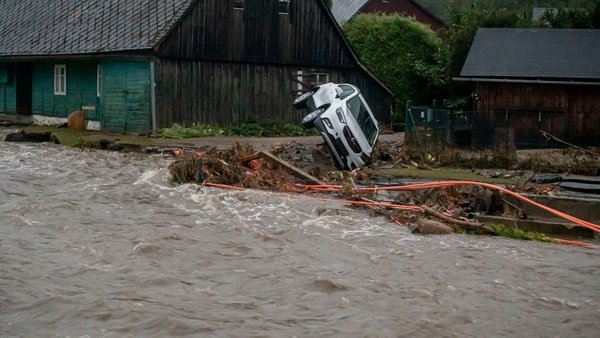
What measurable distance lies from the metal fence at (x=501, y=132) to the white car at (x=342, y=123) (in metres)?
2.98

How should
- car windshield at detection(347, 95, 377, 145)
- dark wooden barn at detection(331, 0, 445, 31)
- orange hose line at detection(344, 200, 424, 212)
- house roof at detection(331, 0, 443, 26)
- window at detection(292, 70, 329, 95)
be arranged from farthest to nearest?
dark wooden barn at detection(331, 0, 445, 31)
house roof at detection(331, 0, 443, 26)
window at detection(292, 70, 329, 95)
car windshield at detection(347, 95, 377, 145)
orange hose line at detection(344, 200, 424, 212)

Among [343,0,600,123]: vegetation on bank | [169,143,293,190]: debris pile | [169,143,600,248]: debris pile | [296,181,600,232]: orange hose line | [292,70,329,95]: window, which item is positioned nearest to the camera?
[296,181,600,232]: orange hose line

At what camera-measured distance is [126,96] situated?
1261 inches

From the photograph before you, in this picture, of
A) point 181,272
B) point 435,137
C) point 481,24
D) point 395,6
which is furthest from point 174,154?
point 395,6

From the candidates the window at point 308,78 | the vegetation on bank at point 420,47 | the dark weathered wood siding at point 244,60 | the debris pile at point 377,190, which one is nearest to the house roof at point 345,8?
the vegetation on bank at point 420,47

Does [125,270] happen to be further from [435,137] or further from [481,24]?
[481,24]

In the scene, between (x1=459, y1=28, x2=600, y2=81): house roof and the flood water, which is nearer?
the flood water

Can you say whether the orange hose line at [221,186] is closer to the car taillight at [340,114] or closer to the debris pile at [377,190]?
the debris pile at [377,190]

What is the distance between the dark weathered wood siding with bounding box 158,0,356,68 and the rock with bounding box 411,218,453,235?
17818 millimetres

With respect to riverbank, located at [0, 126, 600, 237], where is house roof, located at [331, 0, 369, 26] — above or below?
above

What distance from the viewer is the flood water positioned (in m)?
9.80

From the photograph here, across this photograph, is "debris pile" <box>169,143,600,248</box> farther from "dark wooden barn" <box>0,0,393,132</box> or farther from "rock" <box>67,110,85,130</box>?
"rock" <box>67,110,85,130</box>

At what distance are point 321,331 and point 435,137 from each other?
17909 millimetres

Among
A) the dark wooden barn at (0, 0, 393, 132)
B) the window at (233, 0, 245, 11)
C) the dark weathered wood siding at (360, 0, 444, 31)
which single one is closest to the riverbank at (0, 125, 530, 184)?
the dark wooden barn at (0, 0, 393, 132)
